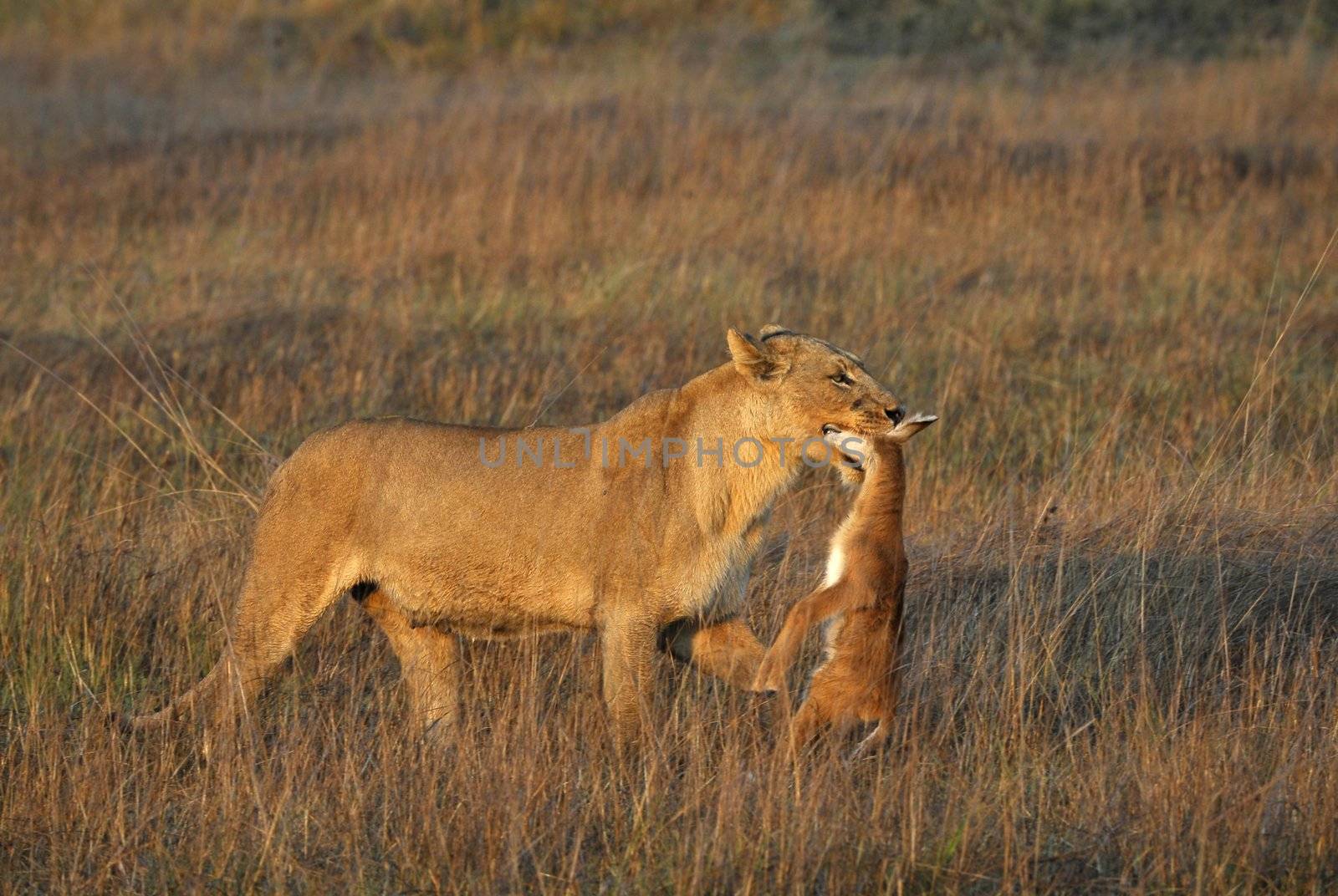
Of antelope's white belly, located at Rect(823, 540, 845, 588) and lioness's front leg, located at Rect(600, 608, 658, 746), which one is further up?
antelope's white belly, located at Rect(823, 540, 845, 588)

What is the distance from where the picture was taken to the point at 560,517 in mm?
5055

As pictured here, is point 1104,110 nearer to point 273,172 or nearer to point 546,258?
point 546,258

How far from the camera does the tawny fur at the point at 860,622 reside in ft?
15.3

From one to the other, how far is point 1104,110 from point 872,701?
37.0ft

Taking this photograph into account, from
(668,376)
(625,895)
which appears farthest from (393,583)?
(668,376)

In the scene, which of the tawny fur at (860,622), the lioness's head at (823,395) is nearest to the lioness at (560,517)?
the lioness's head at (823,395)

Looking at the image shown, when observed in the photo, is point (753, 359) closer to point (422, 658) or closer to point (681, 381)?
point (422, 658)

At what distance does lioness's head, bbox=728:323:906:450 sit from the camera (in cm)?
502

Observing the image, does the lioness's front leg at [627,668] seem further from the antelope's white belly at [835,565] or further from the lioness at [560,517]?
the antelope's white belly at [835,565]

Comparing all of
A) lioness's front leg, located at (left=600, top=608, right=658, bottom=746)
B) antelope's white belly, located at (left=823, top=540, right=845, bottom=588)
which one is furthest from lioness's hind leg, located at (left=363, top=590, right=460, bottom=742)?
antelope's white belly, located at (left=823, top=540, right=845, bottom=588)

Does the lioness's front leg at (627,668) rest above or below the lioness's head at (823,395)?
below

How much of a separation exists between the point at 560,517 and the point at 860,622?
39.1 inches

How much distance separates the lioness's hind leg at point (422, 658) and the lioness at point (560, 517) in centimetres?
5

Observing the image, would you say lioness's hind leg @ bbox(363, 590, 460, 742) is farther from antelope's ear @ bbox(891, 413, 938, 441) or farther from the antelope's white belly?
antelope's ear @ bbox(891, 413, 938, 441)
